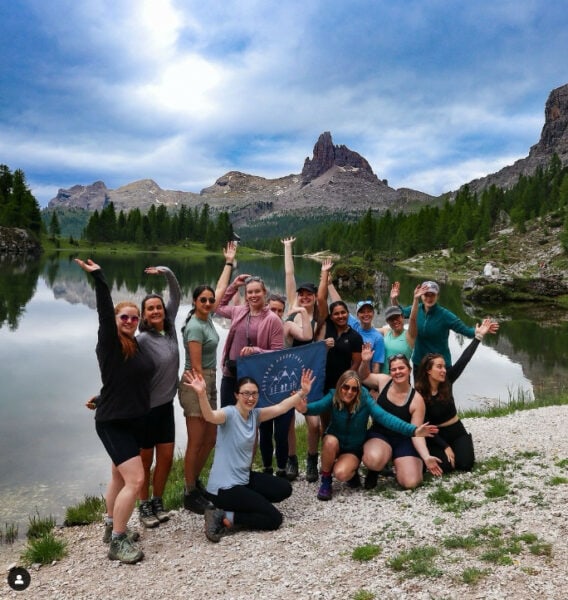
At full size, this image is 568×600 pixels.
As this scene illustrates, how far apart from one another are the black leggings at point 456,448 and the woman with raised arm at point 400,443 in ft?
0.73

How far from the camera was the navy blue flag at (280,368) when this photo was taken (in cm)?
783

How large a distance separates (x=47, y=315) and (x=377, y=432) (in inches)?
1125

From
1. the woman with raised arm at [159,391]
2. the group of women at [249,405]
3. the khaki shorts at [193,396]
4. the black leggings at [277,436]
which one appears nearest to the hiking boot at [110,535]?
the group of women at [249,405]

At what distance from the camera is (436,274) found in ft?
273

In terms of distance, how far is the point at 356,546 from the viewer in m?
6.50

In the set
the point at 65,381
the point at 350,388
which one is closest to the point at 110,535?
the point at 350,388

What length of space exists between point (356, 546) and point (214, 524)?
2.05m

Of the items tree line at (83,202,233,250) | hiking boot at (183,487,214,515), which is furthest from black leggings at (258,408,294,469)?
tree line at (83,202,233,250)

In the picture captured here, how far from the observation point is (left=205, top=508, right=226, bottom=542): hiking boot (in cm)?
707

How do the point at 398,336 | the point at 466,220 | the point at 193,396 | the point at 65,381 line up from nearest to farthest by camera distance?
the point at 193,396 < the point at 398,336 < the point at 65,381 < the point at 466,220

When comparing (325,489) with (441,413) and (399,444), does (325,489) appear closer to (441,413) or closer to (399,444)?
(399,444)

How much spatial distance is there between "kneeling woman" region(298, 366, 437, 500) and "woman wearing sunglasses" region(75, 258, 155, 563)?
272cm

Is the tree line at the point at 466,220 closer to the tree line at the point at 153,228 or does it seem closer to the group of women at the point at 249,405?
the tree line at the point at 153,228

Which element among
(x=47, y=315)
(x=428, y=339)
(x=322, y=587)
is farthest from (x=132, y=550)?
Answer: (x=47, y=315)
